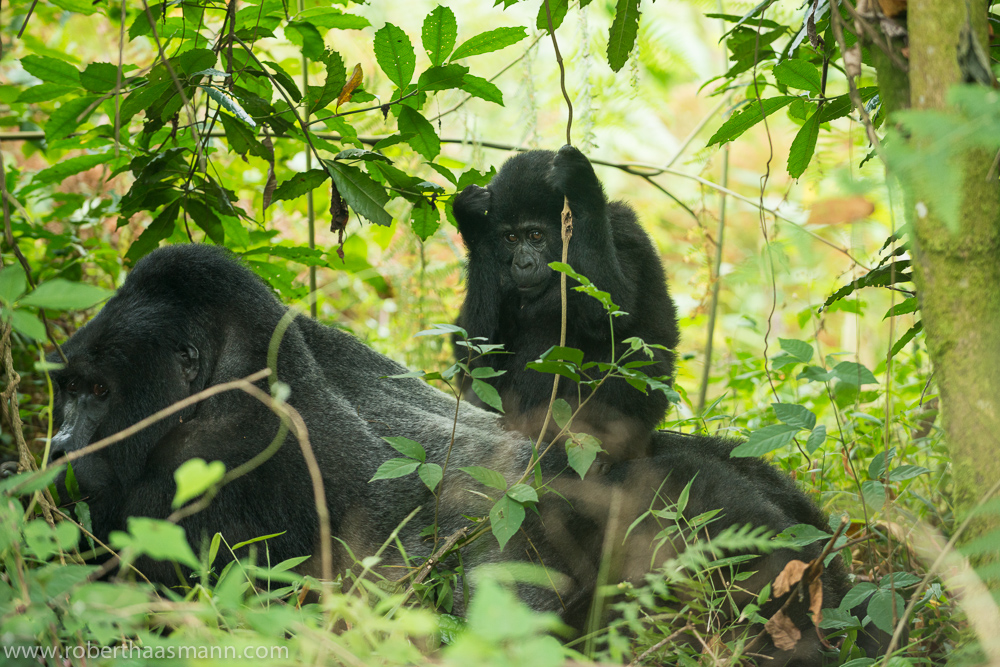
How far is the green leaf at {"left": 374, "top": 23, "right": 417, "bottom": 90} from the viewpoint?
224 centimetres

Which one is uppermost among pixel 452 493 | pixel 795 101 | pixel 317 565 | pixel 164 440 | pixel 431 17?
pixel 431 17

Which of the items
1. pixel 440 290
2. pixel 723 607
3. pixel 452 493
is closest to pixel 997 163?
pixel 723 607

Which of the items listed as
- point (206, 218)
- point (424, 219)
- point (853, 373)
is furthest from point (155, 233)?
point (853, 373)

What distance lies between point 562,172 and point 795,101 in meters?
0.76

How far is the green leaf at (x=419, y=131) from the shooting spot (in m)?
Answer: 2.39

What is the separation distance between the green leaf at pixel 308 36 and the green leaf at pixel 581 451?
4.62 feet

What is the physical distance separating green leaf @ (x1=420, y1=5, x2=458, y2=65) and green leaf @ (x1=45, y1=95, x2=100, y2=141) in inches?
38.5

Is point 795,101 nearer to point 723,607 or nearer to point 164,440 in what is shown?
point 723,607

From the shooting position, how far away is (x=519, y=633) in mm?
818

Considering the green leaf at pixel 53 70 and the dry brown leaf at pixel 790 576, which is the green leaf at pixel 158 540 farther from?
the green leaf at pixel 53 70

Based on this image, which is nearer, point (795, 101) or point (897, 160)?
point (897, 160)

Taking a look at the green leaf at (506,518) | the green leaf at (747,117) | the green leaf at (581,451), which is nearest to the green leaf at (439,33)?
the green leaf at (747,117)

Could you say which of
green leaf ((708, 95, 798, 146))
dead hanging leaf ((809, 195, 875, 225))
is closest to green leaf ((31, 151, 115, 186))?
green leaf ((708, 95, 798, 146))

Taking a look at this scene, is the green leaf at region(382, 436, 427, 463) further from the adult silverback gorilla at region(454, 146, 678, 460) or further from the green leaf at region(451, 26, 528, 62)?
the green leaf at region(451, 26, 528, 62)
